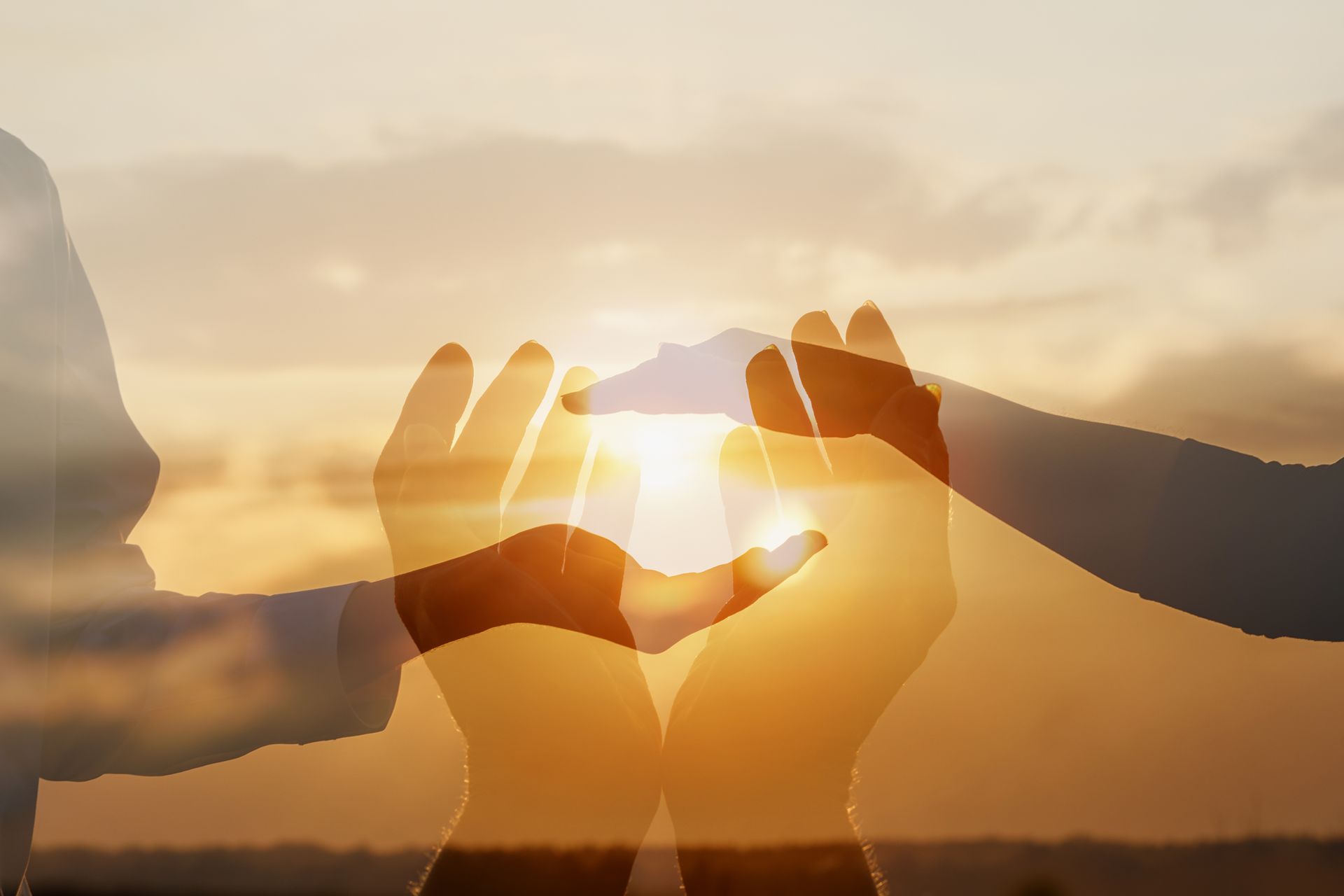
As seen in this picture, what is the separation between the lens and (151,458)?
8.16 feet

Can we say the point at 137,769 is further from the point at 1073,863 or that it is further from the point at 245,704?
the point at 1073,863

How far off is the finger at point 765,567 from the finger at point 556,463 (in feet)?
1.73

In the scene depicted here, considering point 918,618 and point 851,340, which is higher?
point 851,340

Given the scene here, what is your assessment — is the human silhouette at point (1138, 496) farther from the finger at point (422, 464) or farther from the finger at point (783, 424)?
the finger at point (422, 464)

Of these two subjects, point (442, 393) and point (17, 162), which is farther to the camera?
point (17, 162)

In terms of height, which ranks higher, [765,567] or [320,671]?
[765,567]

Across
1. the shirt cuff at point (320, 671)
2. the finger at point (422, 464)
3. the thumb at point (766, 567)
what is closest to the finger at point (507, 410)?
the finger at point (422, 464)

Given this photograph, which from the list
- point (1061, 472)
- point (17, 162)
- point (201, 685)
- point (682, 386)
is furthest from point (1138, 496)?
point (17, 162)

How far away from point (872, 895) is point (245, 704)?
1273 millimetres

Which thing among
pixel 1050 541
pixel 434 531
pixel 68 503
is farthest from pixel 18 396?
pixel 1050 541

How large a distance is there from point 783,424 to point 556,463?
0.55 meters

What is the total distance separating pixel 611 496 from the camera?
2.35 m

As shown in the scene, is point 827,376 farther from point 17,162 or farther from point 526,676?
point 17,162

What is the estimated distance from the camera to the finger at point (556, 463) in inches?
86.0
